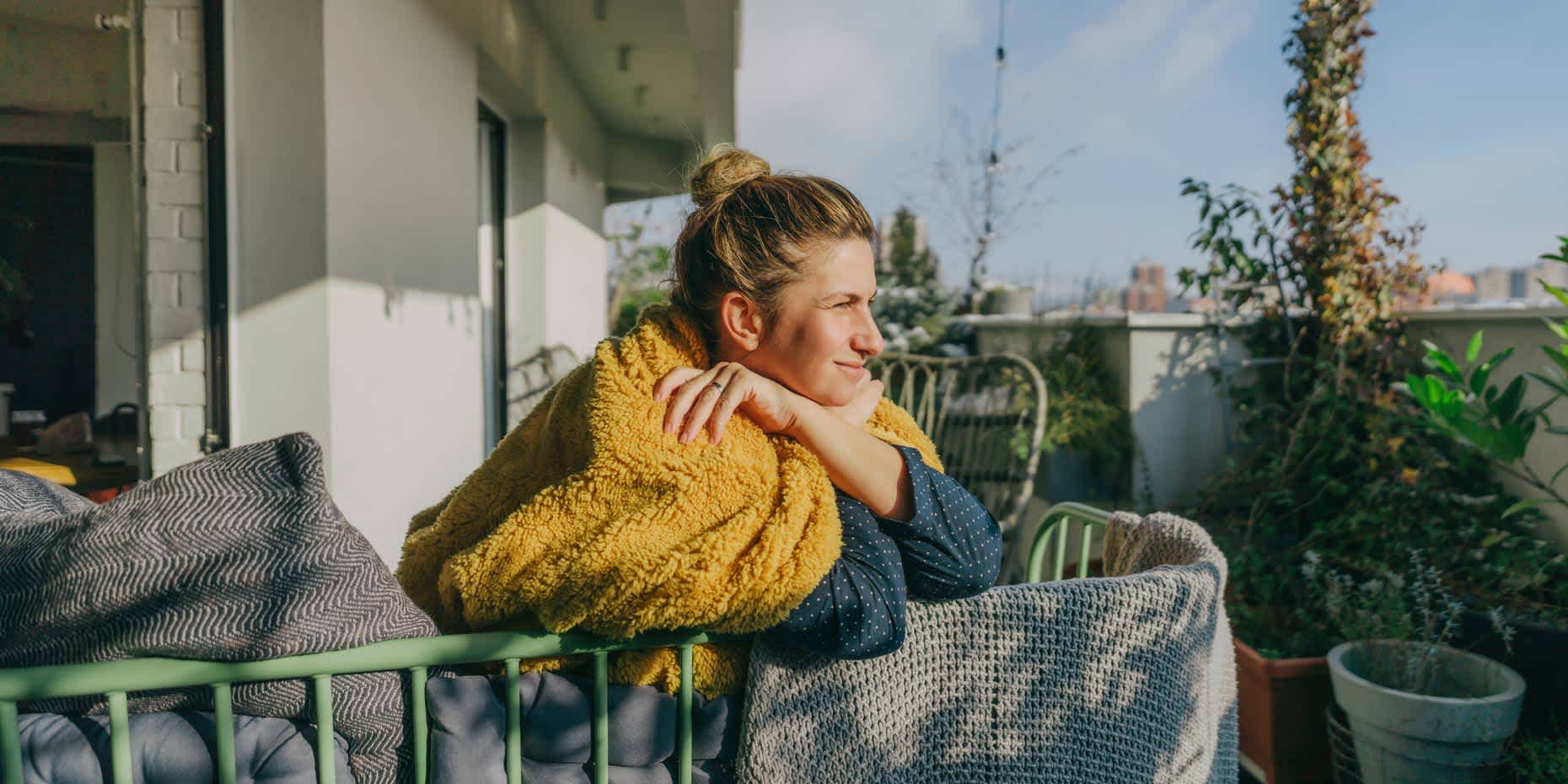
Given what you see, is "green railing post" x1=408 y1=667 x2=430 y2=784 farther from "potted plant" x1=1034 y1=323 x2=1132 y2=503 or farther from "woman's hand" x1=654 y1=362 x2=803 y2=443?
"potted plant" x1=1034 y1=323 x2=1132 y2=503

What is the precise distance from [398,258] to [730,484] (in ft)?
8.90

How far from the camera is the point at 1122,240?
7.32 meters

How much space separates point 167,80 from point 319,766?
2.28 m

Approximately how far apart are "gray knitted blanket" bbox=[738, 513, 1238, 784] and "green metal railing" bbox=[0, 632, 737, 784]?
11 cm

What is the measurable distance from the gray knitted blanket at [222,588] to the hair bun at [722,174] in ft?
2.01

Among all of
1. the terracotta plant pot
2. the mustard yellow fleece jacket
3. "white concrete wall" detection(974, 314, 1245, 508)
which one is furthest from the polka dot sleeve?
"white concrete wall" detection(974, 314, 1245, 508)

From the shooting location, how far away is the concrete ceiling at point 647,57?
16.9ft

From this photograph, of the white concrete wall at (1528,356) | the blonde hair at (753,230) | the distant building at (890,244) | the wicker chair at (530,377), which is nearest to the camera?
the blonde hair at (753,230)

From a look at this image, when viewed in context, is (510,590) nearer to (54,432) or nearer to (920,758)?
(920,758)

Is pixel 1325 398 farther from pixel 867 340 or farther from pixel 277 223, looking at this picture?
pixel 277 223

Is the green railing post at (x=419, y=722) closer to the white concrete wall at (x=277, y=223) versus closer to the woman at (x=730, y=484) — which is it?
the woman at (x=730, y=484)

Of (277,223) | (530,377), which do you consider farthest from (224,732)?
(530,377)

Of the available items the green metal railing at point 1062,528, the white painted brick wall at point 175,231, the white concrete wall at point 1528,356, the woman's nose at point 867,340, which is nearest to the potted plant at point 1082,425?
the white concrete wall at point 1528,356

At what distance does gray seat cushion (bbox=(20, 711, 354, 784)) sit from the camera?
97 centimetres
